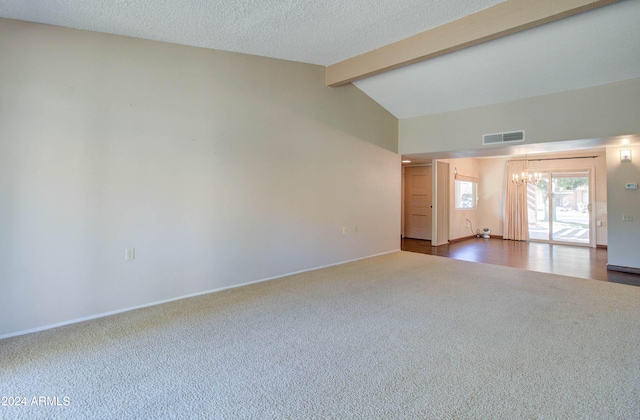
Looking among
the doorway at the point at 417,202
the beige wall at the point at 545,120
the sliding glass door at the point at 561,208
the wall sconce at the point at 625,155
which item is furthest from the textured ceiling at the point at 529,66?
the sliding glass door at the point at 561,208

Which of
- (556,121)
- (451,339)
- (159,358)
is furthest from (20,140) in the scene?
(556,121)

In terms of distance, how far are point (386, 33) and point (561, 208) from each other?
24.4 feet

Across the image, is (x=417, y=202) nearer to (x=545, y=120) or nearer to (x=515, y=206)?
(x=515, y=206)

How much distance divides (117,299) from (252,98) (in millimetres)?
2854

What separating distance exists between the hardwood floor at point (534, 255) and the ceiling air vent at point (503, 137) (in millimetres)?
2176

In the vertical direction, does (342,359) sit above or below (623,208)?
below

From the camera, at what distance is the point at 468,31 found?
3449 millimetres

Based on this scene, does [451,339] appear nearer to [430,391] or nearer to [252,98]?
[430,391]

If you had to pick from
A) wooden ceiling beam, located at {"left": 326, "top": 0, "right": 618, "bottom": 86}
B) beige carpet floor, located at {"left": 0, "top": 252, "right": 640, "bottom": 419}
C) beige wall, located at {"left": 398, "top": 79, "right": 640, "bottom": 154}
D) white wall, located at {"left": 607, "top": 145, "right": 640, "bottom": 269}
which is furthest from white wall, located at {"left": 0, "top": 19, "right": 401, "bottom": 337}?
white wall, located at {"left": 607, "top": 145, "right": 640, "bottom": 269}

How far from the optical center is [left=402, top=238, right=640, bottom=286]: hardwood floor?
503 centimetres

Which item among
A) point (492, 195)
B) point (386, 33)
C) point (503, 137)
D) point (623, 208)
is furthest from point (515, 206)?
point (386, 33)

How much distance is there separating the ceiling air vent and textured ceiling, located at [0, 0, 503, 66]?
2.49 m

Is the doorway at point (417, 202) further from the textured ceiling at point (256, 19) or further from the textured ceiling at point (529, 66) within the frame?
the textured ceiling at point (256, 19)

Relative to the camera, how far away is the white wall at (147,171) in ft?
8.97
